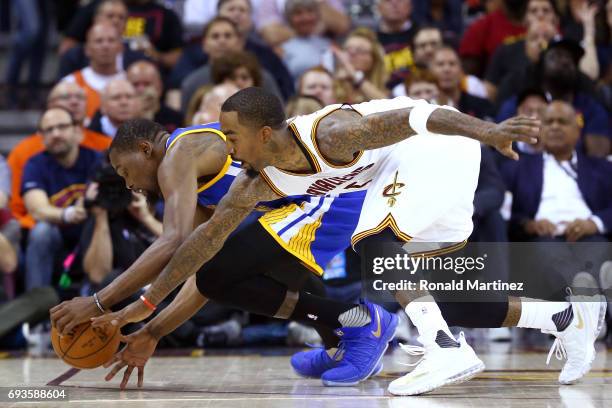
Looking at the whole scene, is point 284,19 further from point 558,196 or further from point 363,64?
point 558,196

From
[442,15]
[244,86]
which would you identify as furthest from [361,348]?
[442,15]

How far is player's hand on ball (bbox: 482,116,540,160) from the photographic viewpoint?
371 cm

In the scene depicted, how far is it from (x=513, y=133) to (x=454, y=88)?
5.01m

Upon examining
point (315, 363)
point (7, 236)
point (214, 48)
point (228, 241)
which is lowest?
point (7, 236)

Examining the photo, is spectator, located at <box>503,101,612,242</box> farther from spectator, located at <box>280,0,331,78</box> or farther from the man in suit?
spectator, located at <box>280,0,331,78</box>

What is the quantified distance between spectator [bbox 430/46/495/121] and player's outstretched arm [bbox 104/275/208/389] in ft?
13.7

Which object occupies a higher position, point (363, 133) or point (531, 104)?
point (363, 133)

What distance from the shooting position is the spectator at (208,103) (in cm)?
726

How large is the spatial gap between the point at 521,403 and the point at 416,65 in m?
5.73

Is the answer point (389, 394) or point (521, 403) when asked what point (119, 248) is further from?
point (521, 403)

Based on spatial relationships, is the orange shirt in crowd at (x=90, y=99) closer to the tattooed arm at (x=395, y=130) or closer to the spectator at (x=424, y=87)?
the spectator at (x=424, y=87)

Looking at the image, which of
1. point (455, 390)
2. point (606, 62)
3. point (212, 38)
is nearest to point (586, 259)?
point (455, 390)

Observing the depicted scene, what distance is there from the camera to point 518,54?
9273 millimetres

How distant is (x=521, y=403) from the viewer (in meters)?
4.14
